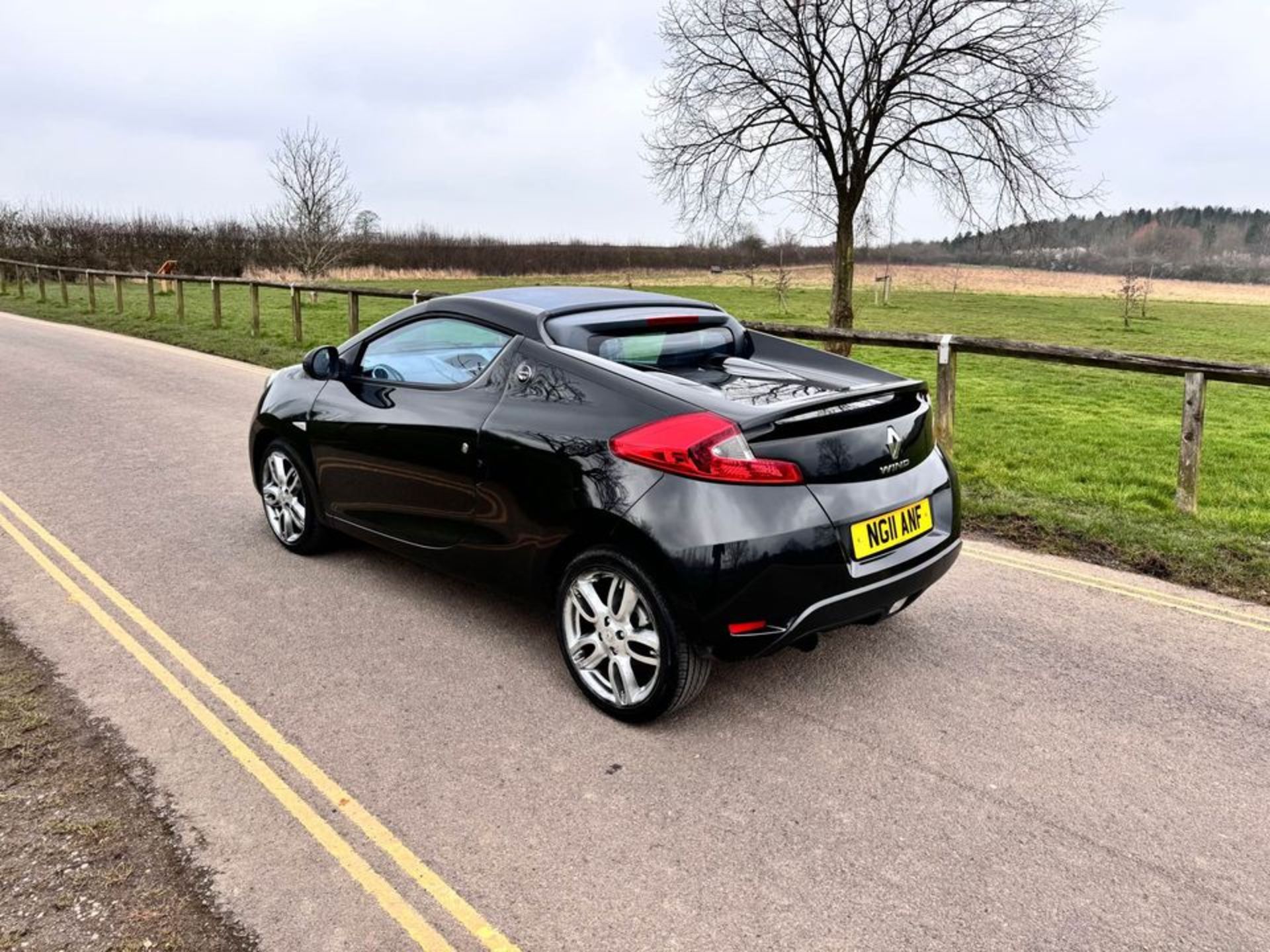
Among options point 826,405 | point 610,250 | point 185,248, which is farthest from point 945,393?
point 610,250

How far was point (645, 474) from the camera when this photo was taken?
320 centimetres

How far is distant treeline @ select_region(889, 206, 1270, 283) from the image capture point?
57.2 ft

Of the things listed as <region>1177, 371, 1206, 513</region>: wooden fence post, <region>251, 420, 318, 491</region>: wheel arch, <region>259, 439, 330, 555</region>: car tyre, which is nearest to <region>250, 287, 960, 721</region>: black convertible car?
<region>251, 420, 318, 491</region>: wheel arch

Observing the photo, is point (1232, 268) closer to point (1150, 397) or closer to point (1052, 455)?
point (1150, 397)

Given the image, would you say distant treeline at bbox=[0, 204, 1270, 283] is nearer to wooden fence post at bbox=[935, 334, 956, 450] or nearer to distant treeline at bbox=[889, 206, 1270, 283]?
distant treeline at bbox=[889, 206, 1270, 283]

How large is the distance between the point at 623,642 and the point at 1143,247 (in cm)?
7379

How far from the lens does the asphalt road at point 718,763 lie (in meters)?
2.43

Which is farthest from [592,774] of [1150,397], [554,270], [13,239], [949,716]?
[554,270]

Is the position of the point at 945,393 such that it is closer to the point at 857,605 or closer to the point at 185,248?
the point at 857,605

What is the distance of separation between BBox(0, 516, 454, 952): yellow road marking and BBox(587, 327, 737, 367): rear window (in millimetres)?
1977

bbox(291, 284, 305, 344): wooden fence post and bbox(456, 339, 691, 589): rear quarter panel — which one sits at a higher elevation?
bbox(291, 284, 305, 344): wooden fence post

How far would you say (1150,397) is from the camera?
15.1m

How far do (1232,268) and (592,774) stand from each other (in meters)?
93.4

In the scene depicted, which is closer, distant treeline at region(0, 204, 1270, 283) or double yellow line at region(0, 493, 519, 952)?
double yellow line at region(0, 493, 519, 952)
